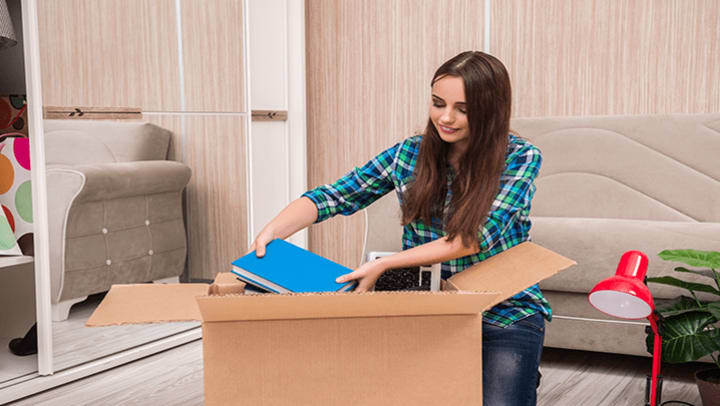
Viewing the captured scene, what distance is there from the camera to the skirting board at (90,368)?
6.57 feet

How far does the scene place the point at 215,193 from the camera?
9.28 ft

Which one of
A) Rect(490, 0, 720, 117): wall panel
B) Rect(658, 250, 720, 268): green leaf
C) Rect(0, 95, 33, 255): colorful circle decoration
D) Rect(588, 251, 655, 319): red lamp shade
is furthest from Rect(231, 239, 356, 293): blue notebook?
Rect(490, 0, 720, 117): wall panel

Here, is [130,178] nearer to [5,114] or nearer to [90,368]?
[5,114]

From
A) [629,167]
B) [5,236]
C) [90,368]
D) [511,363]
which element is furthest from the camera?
[629,167]

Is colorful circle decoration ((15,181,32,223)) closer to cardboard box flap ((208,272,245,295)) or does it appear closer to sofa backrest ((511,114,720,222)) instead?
cardboard box flap ((208,272,245,295))

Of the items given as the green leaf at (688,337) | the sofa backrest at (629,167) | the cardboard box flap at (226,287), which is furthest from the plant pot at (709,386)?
the cardboard box flap at (226,287)

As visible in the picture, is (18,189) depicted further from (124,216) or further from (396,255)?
(396,255)

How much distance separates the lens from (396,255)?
39.9 inches

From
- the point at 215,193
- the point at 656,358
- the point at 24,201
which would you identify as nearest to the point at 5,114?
the point at 24,201

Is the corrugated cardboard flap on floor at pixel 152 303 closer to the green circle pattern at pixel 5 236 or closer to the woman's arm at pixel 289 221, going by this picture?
the woman's arm at pixel 289 221

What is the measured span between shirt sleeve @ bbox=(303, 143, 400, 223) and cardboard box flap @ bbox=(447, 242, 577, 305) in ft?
1.37

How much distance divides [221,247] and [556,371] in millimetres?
1534

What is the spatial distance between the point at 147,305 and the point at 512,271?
503 millimetres

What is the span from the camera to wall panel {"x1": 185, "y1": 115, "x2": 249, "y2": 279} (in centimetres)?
272
